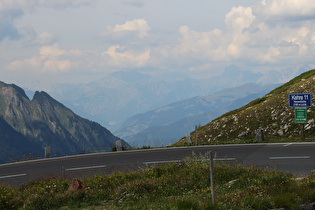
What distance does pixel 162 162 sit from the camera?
18109mm

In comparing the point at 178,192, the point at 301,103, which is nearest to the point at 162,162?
the point at 178,192

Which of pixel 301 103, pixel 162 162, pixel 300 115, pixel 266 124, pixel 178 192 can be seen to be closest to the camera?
pixel 178 192

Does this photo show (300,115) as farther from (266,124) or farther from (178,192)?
(178,192)

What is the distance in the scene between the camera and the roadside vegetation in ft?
28.4

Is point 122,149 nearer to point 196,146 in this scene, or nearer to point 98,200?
point 196,146

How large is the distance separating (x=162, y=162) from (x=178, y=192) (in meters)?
7.32

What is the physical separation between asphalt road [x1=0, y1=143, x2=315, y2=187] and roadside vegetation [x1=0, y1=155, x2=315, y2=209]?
2973 mm

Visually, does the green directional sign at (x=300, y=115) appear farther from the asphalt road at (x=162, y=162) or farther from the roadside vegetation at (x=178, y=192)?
the roadside vegetation at (x=178, y=192)

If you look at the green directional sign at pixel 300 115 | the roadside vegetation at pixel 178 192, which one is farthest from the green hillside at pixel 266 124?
the roadside vegetation at pixel 178 192

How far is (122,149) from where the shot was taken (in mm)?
25875

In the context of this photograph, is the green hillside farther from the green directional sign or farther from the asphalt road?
the asphalt road

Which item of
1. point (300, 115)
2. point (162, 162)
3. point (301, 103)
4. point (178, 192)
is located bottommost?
point (178, 192)

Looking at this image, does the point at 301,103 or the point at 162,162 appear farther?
the point at 301,103

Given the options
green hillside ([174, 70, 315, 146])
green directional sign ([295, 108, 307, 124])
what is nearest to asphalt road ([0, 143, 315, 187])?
green directional sign ([295, 108, 307, 124])
